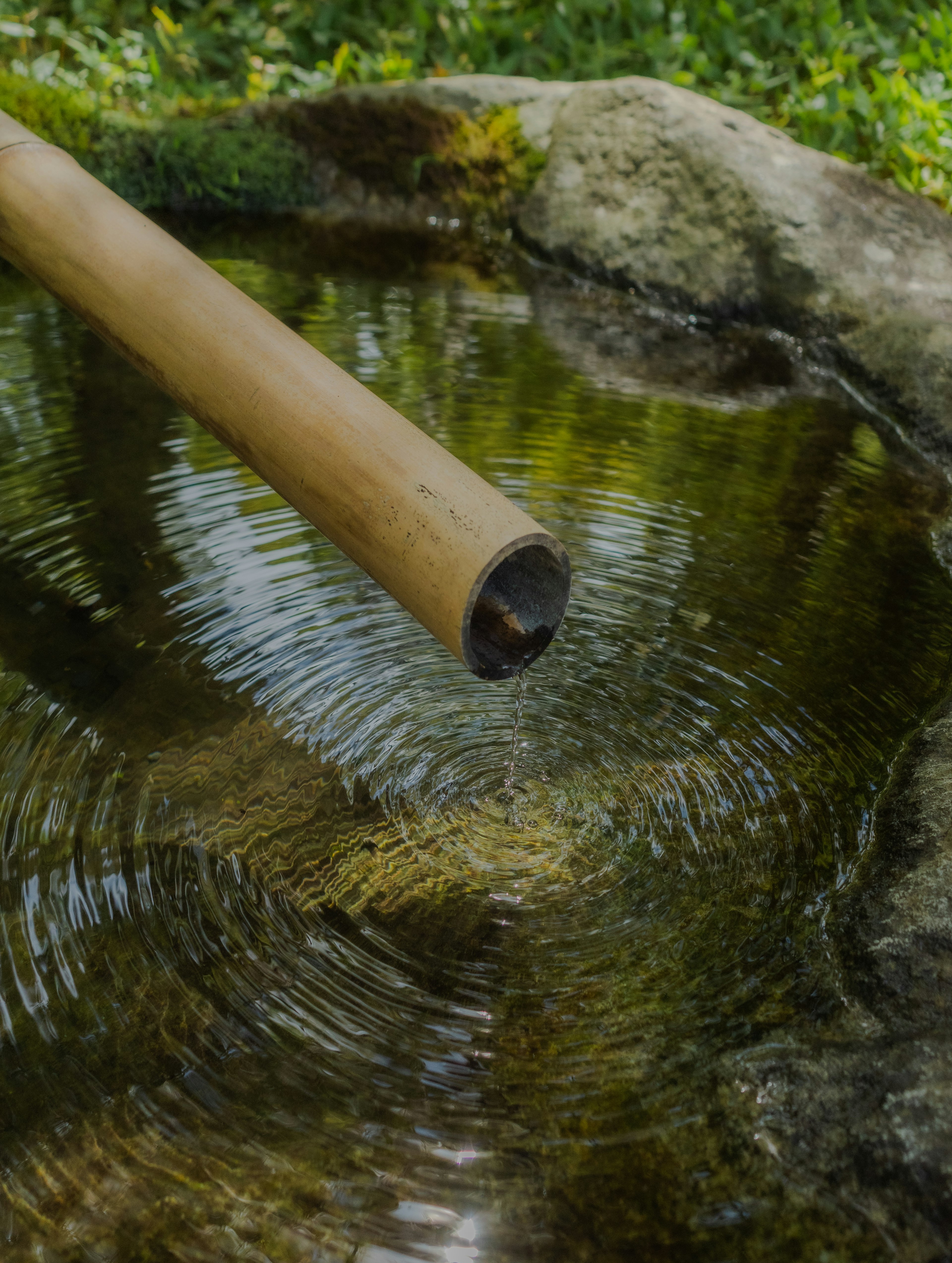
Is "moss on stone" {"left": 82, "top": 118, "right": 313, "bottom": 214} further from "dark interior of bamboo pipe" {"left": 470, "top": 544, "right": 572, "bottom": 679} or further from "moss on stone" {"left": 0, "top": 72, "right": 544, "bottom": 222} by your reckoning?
"dark interior of bamboo pipe" {"left": 470, "top": 544, "right": 572, "bottom": 679}

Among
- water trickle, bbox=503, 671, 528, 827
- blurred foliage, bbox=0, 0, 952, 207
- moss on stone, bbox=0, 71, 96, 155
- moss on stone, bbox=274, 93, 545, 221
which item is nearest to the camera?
water trickle, bbox=503, 671, 528, 827

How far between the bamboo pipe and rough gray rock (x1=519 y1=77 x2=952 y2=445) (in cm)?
371

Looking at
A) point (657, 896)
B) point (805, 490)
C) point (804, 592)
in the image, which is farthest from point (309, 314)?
point (657, 896)

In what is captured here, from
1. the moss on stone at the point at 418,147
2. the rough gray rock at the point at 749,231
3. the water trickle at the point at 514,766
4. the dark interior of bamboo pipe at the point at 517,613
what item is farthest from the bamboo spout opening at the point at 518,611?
the moss on stone at the point at 418,147

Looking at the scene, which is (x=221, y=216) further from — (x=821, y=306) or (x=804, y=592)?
(x=804, y=592)

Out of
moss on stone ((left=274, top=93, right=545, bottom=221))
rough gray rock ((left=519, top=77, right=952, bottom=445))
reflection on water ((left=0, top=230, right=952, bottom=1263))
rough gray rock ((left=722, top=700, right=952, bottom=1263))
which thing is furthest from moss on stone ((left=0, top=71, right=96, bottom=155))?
rough gray rock ((left=722, top=700, right=952, bottom=1263))

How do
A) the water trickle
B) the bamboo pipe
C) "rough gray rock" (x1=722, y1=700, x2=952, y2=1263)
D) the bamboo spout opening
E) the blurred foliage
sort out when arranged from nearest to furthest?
"rough gray rock" (x1=722, y1=700, x2=952, y2=1263) < the bamboo pipe < the bamboo spout opening < the water trickle < the blurred foliage

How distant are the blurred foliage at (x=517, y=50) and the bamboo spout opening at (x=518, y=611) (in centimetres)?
659

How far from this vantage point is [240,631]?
310 centimetres

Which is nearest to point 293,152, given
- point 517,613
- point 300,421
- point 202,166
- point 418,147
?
point 202,166

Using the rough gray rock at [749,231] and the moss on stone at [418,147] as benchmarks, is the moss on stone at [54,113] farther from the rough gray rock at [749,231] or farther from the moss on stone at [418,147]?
the rough gray rock at [749,231]

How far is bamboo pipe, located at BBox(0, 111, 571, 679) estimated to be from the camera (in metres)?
1.80

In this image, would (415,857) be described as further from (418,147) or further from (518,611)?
(418,147)

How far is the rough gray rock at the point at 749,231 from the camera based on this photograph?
221 inches
